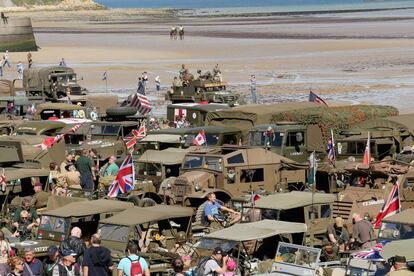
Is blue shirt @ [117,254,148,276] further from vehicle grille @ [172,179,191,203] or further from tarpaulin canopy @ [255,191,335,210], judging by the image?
vehicle grille @ [172,179,191,203]

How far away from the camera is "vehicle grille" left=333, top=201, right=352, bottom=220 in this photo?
2155cm

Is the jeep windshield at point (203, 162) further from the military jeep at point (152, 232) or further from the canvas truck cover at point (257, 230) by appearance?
the canvas truck cover at point (257, 230)

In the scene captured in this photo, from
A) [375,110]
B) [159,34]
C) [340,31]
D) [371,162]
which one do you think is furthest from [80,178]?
[159,34]

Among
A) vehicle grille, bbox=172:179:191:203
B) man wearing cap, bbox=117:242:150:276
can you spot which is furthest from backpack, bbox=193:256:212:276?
vehicle grille, bbox=172:179:191:203

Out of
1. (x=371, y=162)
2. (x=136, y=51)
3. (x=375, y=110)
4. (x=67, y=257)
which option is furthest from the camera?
(x=136, y=51)

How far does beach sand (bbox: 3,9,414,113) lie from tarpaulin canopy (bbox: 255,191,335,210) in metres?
23.9

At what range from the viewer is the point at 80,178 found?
85.2 feet

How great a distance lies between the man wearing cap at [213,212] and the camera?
20625 mm

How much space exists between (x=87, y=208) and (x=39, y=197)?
3.74 meters

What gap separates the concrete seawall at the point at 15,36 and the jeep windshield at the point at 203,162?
57226mm

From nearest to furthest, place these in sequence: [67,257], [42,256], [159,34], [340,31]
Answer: [67,257], [42,256], [340,31], [159,34]

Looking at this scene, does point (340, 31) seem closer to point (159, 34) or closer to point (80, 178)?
point (159, 34)

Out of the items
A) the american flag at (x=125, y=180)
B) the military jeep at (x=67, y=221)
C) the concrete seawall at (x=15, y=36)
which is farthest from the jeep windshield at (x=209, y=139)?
the concrete seawall at (x=15, y=36)

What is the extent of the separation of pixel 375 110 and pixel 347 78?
86.8ft
